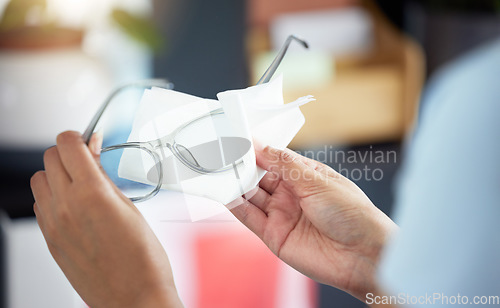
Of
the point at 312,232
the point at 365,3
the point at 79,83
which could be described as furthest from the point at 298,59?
the point at 312,232

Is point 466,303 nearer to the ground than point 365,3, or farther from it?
nearer to the ground

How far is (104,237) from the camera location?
354 millimetres

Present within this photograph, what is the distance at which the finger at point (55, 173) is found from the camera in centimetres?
36

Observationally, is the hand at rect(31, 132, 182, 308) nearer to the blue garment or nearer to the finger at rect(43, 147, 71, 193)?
the finger at rect(43, 147, 71, 193)

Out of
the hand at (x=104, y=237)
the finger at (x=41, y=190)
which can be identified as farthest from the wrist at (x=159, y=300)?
the finger at (x=41, y=190)

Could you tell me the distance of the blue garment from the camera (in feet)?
0.82

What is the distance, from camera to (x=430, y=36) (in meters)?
1.10

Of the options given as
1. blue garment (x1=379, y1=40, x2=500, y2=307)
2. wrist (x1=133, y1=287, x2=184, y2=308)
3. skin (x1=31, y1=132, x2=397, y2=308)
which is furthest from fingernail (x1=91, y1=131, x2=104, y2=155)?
blue garment (x1=379, y1=40, x2=500, y2=307)

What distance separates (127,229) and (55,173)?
0.22 feet

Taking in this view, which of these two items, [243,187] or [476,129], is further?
[243,187]

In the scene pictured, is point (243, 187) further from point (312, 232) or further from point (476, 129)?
point (476, 129)

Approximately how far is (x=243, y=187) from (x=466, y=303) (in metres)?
0.23
